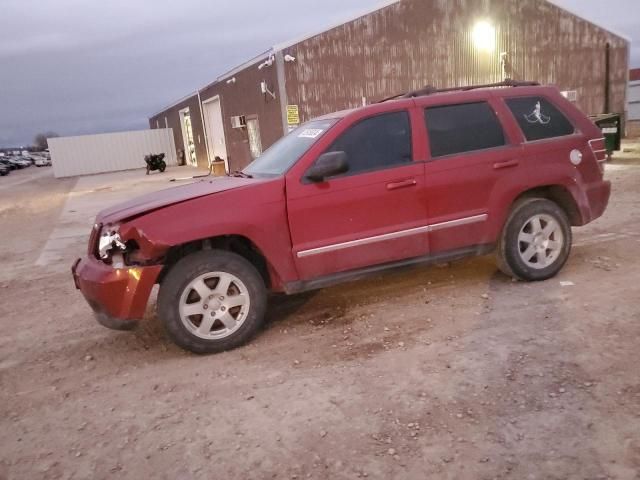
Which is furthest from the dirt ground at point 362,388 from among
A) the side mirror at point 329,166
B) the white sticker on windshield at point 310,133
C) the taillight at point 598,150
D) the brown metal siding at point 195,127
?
the brown metal siding at point 195,127

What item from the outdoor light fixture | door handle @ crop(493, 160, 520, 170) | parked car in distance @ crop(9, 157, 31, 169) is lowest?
door handle @ crop(493, 160, 520, 170)

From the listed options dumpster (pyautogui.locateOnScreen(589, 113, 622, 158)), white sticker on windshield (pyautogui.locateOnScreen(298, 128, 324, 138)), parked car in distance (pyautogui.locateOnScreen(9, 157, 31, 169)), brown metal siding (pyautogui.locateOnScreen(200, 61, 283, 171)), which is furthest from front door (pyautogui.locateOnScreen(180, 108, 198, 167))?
parked car in distance (pyautogui.locateOnScreen(9, 157, 31, 169))

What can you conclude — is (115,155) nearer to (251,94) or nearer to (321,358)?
(251,94)

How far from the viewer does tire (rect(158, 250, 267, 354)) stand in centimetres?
402

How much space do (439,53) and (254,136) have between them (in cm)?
724

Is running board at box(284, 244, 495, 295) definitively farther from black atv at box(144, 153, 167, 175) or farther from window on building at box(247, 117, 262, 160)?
black atv at box(144, 153, 167, 175)

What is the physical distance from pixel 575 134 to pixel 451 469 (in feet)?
12.6

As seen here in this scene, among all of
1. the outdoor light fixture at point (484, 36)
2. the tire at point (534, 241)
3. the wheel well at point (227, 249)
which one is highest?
the outdoor light fixture at point (484, 36)

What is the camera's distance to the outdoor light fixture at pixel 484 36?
1830 centimetres

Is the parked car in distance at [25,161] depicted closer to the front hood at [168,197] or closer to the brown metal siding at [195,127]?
the brown metal siding at [195,127]

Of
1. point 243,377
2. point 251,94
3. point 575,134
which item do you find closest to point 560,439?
point 243,377

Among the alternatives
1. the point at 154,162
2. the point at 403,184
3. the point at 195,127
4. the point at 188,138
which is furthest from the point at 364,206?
the point at 188,138

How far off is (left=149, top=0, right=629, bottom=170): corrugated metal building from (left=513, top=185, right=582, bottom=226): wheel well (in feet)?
38.8

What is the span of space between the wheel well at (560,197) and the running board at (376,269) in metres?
0.67
